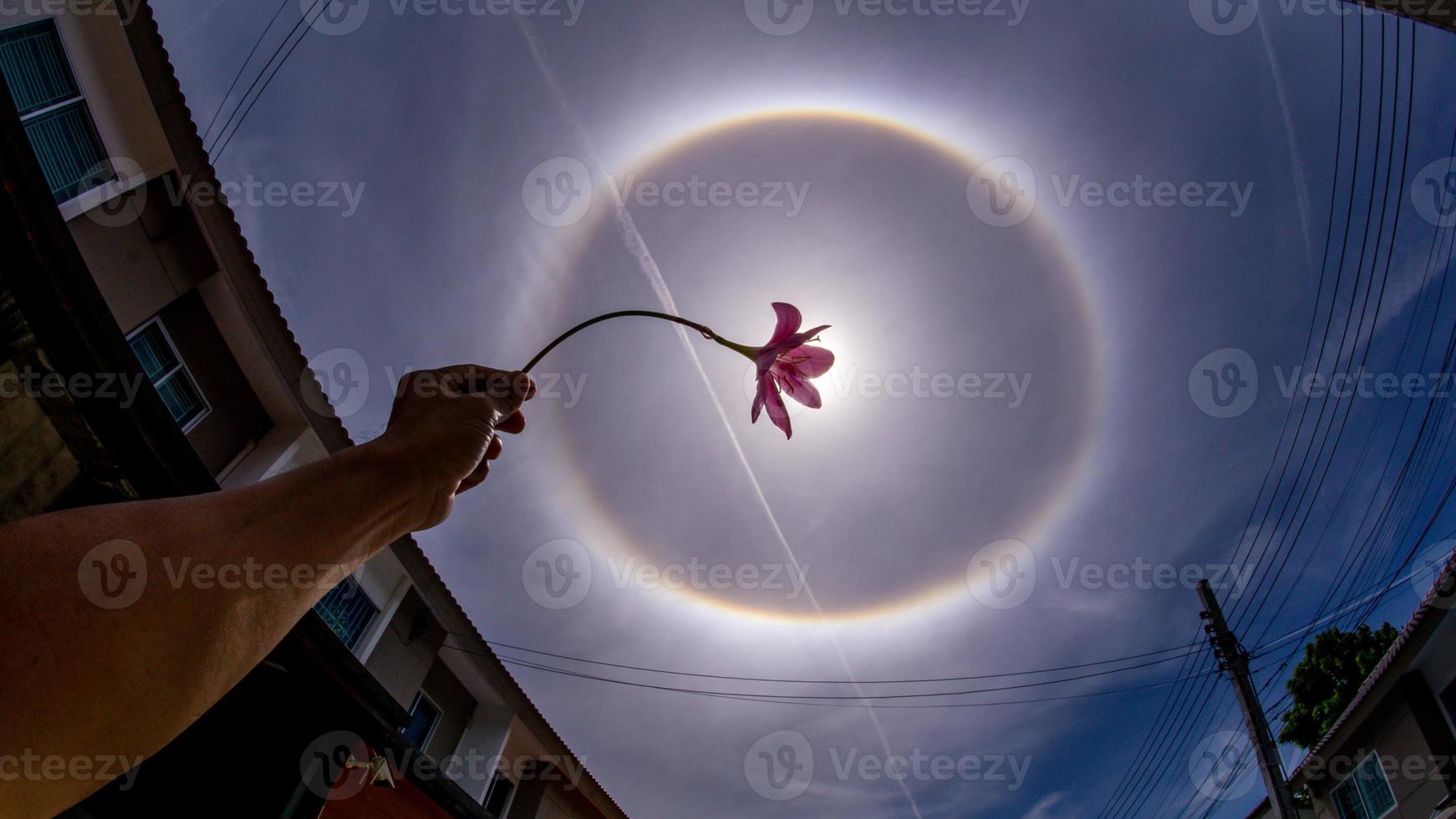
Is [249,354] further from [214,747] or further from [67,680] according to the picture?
[67,680]

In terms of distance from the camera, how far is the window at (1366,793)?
11.0m

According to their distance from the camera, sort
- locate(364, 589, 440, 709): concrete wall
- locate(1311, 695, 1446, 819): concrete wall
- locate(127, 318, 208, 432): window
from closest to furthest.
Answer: locate(127, 318, 208, 432): window → locate(364, 589, 440, 709): concrete wall → locate(1311, 695, 1446, 819): concrete wall

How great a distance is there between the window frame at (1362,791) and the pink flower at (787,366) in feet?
48.6

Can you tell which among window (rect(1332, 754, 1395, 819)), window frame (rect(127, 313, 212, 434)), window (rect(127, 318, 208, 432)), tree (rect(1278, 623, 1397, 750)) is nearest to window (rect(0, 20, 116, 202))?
window frame (rect(127, 313, 212, 434))

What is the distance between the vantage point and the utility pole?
8.12 metres

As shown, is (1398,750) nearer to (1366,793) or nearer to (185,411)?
(1366,793)

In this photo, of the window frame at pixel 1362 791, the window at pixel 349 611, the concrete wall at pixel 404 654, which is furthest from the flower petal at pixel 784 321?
the window frame at pixel 1362 791

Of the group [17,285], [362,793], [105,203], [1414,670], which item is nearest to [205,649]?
[17,285]

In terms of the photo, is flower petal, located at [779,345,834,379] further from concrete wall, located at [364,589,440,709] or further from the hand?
concrete wall, located at [364,589,440,709]

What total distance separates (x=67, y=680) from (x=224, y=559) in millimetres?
142

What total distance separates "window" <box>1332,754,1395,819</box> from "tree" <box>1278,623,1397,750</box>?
418 cm

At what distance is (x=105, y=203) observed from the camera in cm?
618

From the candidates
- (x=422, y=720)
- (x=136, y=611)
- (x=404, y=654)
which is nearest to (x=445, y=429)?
(x=136, y=611)

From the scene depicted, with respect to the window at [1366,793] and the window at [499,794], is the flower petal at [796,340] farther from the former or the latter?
the window at [1366,793]
